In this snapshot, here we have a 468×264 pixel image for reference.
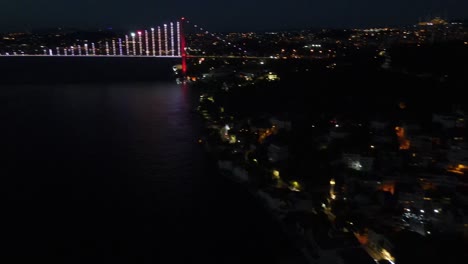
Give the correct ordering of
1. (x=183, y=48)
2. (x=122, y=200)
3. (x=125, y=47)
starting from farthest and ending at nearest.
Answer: (x=125, y=47) → (x=183, y=48) → (x=122, y=200)

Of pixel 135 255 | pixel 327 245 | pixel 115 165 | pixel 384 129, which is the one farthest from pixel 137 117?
pixel 327 245

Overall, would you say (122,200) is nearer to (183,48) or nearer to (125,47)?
(183,48)

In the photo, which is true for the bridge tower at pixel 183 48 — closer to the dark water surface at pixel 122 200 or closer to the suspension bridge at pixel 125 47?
the suspension bridge at pixel 125 47

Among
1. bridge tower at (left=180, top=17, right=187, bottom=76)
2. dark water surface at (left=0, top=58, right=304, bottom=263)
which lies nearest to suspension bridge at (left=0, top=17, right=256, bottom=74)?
bridge tower at (left=180, top=17, right=187, bottom=76)

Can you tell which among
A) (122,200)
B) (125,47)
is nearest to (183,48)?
(125,47)

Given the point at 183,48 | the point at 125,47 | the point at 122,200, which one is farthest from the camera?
the point at 125,47

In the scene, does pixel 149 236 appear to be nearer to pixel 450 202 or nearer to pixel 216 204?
pixel 216 204

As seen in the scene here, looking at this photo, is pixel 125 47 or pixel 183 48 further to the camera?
pixel 125 47

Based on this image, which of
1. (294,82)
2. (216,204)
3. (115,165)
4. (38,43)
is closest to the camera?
(216,204)

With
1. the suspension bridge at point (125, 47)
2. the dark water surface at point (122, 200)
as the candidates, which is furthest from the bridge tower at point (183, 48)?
the dark water surface at point (122, 200)
